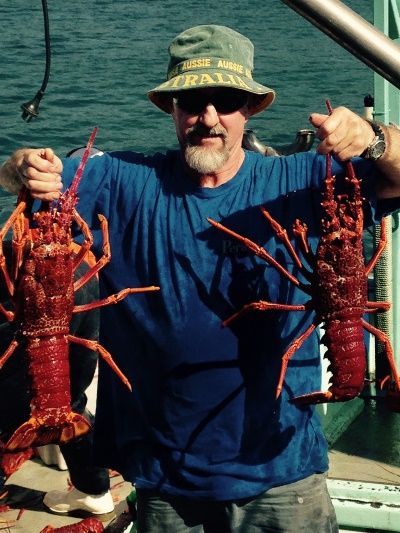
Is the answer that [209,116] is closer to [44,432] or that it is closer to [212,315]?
[212,315]

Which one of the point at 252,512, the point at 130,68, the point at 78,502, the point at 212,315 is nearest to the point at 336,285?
the point at 212,315

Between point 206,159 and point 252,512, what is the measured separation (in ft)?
3.84

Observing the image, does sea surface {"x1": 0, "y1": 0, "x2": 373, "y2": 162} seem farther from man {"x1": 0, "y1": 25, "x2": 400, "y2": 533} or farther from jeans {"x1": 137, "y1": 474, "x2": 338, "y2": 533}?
jeans {"x1": 137, "y1": 474, "x2": 338, "y2": 533}

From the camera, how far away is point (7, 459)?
4965mm

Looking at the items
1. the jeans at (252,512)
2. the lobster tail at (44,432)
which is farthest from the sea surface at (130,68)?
the jeans at (252,512)

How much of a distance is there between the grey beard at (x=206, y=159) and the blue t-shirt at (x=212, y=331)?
4.0 inches

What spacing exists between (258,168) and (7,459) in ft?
7.80

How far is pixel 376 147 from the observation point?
2930mm

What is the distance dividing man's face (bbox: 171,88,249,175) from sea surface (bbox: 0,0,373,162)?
39.9 ft

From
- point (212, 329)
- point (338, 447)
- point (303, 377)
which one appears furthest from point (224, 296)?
point (338, 447)

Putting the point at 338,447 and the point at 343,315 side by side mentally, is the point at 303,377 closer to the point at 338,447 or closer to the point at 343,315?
the point at 343,315

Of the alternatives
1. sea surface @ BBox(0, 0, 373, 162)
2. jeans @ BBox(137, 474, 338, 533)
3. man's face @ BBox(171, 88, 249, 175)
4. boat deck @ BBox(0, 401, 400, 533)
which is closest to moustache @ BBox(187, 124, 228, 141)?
man's face @ BBox(171, 88, 249, 175)

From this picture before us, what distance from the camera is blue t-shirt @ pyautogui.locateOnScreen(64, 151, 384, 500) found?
127 inches

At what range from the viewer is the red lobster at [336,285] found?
315cm
